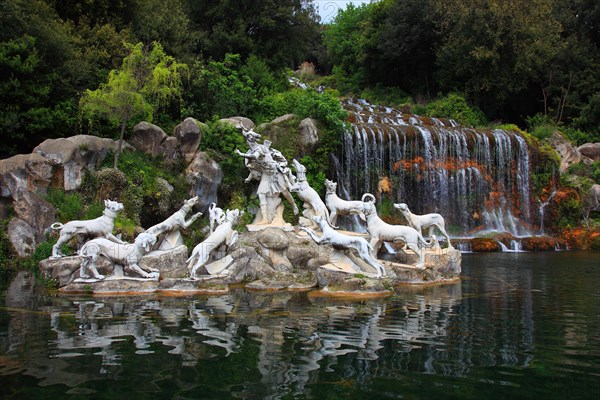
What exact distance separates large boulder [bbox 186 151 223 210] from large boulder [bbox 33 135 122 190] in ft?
10.4

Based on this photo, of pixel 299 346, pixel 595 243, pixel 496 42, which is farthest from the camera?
pixel 496 42

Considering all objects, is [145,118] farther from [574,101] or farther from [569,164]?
[574,101]

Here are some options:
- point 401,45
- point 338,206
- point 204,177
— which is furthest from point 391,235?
point 401,45

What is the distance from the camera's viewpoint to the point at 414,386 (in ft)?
19.0

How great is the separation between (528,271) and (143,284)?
11261 mm

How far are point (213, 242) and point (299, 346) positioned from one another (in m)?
5.87

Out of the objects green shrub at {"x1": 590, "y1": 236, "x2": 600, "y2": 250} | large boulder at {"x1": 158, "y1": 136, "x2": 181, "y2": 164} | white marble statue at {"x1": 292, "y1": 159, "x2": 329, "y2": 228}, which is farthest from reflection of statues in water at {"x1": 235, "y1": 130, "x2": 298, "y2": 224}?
green shrub at {"x1": 590, "y1": 236, "x2": 600, "y2": 250}

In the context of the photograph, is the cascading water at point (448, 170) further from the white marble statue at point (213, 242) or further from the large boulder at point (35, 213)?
the large boulder at point (35, 213)

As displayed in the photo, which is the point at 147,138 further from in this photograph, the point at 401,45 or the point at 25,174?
the point at 401,45

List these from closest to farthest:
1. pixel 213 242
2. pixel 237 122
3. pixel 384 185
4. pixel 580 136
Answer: pixel 213 242 → pixel 237 122 → pixel 384 185 → pixel 580 136

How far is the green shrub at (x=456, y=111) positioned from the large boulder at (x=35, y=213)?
1030 inches

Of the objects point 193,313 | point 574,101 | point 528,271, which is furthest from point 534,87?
point 193,313

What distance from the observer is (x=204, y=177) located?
18422 millimetres

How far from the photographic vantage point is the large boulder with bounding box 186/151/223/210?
18.4m
